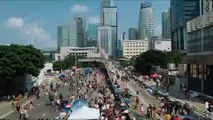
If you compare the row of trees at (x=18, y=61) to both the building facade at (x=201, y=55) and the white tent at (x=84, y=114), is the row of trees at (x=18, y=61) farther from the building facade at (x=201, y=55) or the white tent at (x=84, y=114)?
the white tent at (x=84, y=114)

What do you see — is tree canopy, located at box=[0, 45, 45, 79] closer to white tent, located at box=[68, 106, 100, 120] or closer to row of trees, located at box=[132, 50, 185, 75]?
white tent, located at box=[68, 106, 100, 120]

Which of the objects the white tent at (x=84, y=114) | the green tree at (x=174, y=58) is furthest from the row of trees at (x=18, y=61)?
the green tree at (x=174, y=58)

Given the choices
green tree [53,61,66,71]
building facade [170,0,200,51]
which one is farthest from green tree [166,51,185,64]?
green tree [53,61,66,71]

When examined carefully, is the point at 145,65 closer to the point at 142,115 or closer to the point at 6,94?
the point at 6,94

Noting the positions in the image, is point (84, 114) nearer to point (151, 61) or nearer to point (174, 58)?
point (151, 61)

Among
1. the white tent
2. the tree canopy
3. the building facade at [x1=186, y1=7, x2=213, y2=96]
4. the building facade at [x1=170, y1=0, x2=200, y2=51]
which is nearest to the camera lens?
the white tent
